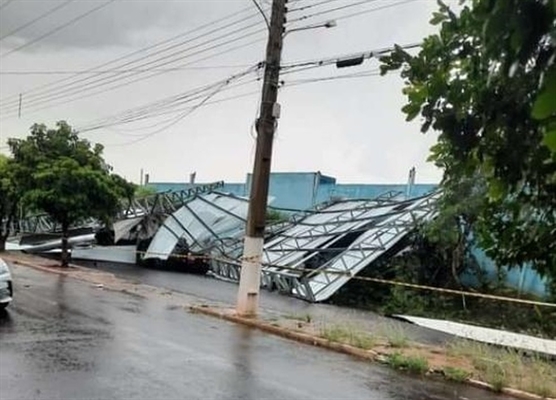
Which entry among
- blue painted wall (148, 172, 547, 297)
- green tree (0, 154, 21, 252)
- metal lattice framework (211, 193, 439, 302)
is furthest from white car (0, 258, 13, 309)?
blue painted wall (148, 172, 547, 297)

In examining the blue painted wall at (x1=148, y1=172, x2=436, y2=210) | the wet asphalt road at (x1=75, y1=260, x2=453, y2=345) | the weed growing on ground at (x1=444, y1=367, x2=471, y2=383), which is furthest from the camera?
the blue painted wall at (x1=148, y1=172, x2=436, y2=210)

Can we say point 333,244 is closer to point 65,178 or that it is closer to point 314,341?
point 65,178

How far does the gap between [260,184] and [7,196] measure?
19274mm

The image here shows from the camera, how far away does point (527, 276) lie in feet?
69.1

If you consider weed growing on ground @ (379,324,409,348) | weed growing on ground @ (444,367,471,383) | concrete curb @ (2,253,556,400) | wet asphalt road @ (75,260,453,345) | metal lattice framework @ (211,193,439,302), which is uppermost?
metal lattice framework @ (211,193,439,302)

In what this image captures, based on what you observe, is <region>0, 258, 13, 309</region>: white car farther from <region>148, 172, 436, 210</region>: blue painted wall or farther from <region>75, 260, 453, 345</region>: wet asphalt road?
<region>148, 172, 436, 210</region>: blue painted wall

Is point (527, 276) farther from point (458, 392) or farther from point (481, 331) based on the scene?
point (458, 392)

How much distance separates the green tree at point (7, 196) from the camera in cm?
2725

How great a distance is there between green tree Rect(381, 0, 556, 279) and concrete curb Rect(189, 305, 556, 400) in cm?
709

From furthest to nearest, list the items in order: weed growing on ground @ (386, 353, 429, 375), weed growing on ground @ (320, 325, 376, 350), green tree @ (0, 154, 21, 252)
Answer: green tree @ (0, 154, 21, 252), weed growing on ground @ (320, 325, 376, 350), weed growing on ground @ (386, 353, 429, 375)

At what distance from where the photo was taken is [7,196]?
31.1 meters

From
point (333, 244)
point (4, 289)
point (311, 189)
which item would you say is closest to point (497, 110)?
point (4, 289)

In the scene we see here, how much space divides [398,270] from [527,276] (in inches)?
170

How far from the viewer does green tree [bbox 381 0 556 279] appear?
6.20 ft
